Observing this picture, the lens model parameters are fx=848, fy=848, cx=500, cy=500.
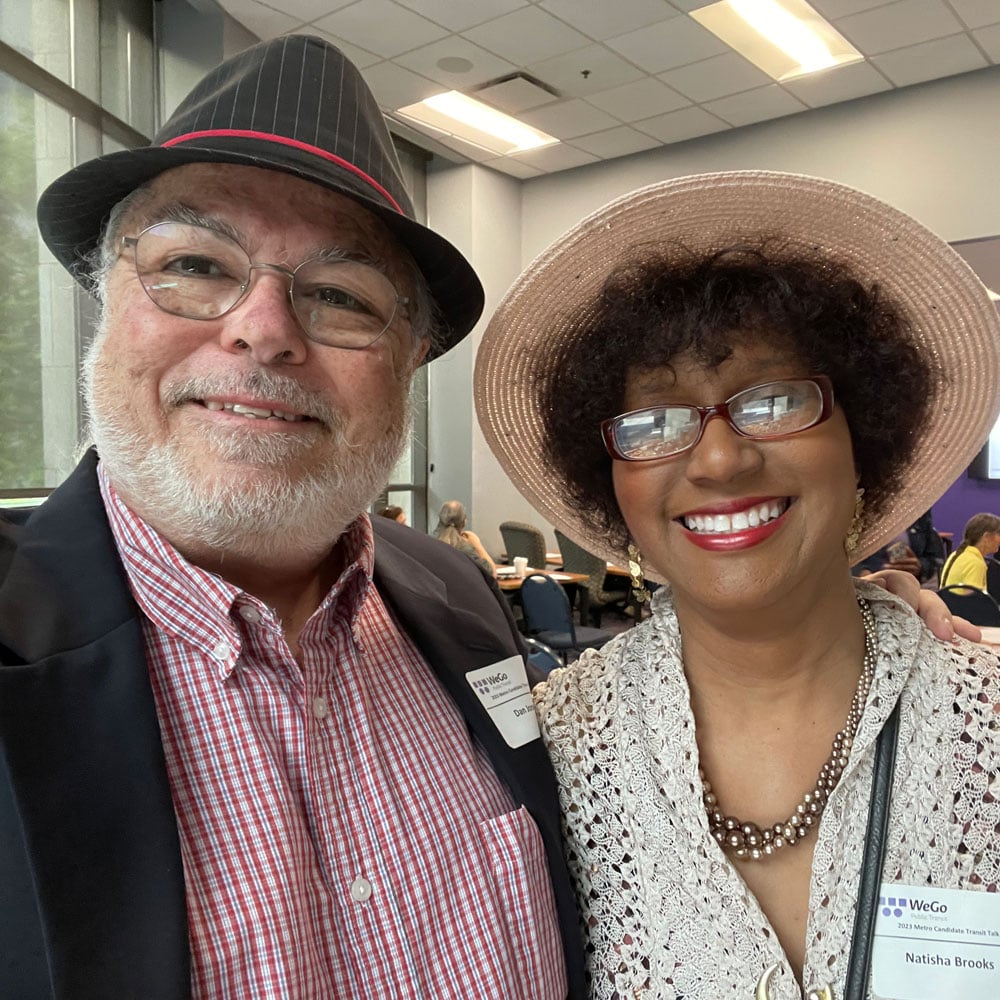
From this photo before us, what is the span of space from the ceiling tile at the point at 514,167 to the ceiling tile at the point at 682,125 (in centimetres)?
159

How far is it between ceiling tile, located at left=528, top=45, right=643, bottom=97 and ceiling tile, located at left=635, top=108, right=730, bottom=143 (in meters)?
0.90

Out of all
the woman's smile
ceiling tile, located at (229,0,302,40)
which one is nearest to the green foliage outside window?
ceiling tile, located at (229,0,302,40)

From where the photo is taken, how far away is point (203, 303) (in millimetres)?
1231

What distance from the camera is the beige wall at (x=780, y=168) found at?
6.90m

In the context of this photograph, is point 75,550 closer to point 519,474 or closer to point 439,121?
point 519,474

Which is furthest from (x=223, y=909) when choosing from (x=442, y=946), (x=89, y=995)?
(x=442, y=946)

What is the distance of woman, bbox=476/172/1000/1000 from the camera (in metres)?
1.25

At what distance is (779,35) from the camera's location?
21.0 ft

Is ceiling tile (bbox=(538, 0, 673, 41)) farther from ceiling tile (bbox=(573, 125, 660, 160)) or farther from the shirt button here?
the shirt button

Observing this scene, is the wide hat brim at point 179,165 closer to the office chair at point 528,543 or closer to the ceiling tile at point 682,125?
the office chair at point 528,543

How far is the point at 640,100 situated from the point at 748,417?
7.22 m

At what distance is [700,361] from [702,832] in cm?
72

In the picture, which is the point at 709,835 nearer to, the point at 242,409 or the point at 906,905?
the point at 906,905

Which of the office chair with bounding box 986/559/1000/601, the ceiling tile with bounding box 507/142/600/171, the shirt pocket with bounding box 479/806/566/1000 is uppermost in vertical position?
the ceiling tile with bounding box 507/142/600/171
